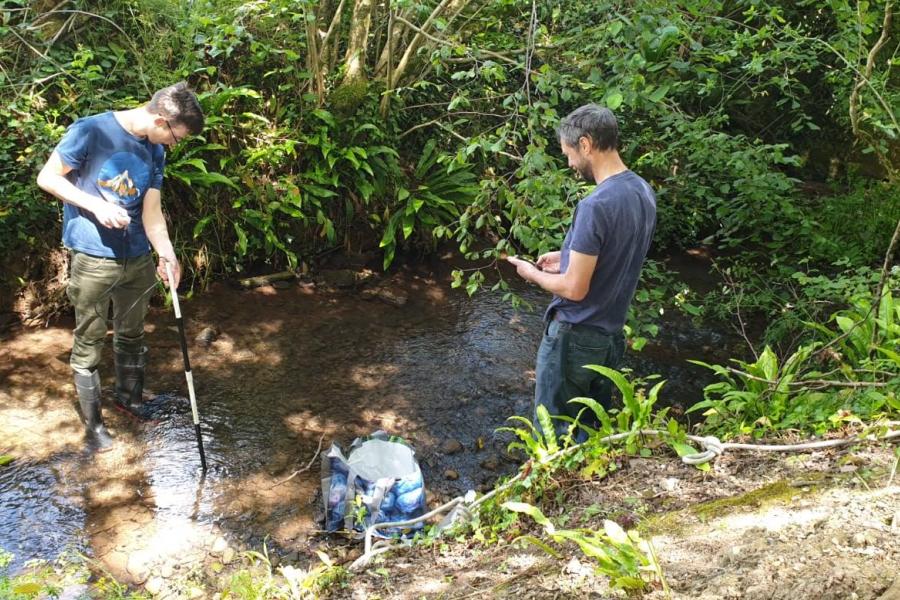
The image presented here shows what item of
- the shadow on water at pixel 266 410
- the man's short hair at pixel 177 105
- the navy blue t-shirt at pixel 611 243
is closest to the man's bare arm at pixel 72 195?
the man's short hair at pixel 177 105

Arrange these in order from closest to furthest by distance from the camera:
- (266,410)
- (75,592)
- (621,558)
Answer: (621,558)
(75,592)
(266,410)

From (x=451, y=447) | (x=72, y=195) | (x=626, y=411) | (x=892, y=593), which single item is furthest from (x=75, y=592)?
(x=892, y=593)

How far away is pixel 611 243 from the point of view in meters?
3.23

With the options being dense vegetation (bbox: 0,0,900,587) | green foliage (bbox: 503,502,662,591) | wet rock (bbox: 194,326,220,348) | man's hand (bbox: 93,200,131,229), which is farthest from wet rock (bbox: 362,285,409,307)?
green foliage (bbox: 503,502,662,591)

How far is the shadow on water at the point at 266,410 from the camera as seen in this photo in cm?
416

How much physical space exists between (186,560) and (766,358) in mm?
3952

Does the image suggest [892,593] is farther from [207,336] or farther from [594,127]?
[207,336]

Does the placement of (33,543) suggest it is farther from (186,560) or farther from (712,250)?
(712,250)

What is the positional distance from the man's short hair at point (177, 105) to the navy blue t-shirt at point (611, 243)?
2484 mm

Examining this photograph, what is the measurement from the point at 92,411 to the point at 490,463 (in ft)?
9.86

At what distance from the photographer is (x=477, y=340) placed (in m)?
6.78

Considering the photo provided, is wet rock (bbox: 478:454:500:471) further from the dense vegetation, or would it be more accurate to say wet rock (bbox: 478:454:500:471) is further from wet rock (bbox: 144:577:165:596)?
wet rock (bbox: 144:577:165:596)

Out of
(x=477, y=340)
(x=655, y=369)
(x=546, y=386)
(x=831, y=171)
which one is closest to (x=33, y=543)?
(x=546, y=386)

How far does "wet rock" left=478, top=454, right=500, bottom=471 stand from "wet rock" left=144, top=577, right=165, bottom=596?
2.32 m
